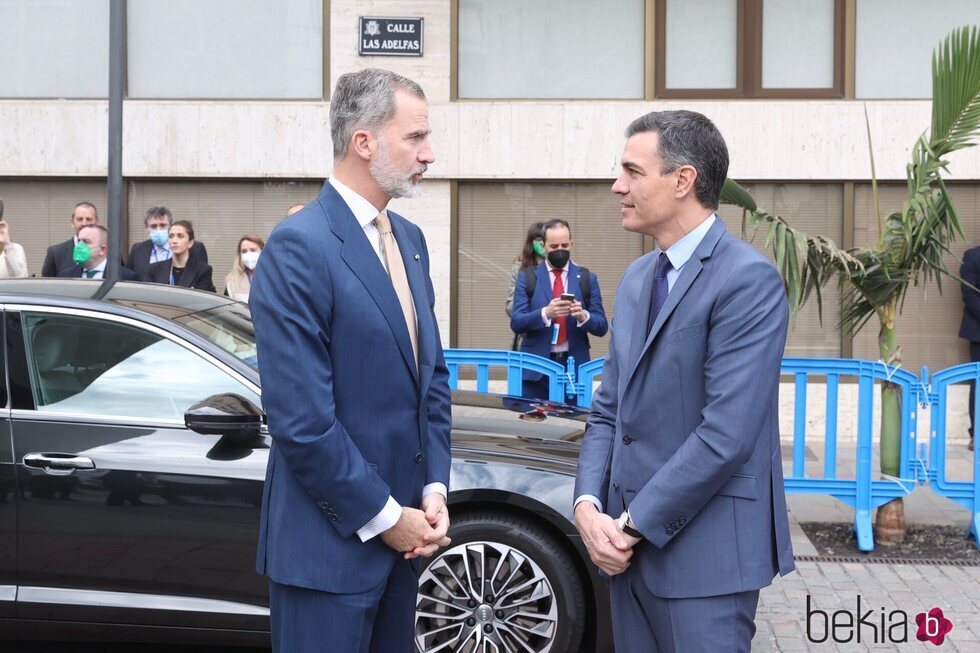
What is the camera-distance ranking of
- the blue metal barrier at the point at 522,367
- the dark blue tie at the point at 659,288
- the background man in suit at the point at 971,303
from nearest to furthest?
the dark blue tie at the point at 659,288, the blue metal barrier at the point at 522,367, the background man in suit at the point at 971,303

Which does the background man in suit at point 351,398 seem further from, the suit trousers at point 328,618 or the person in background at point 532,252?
the person in background at point 532,252

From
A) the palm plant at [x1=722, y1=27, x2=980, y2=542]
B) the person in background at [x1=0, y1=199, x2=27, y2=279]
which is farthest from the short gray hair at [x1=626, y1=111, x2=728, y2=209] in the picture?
the person in background at [x1=0, y1=199, x2=27, y2=279]

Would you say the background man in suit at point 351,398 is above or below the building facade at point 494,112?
below

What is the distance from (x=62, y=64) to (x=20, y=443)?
7.55 m

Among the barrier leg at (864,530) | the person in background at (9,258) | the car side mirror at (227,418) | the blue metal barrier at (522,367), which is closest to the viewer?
the car side mirror at (227,418)

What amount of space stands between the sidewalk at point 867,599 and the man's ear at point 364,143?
3.36 metres

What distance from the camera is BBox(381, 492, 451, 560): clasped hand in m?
2.76

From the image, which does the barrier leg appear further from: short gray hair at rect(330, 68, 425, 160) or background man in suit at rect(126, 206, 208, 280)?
background man in suit at rect(126, 206, 208, 280)

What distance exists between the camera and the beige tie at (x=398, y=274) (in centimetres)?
294

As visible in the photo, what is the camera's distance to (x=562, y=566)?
4.69m

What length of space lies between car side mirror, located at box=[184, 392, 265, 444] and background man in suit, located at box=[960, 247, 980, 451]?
7.56 metres

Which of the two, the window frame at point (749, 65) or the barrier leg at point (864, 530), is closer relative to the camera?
the barrier leg at point (864, 530)

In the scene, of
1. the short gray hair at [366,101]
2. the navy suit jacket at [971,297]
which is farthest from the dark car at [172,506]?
the navy suit jacket at [971,297]

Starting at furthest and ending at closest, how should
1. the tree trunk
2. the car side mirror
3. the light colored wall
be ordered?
the light colored wall, the tree trunk, the car side mirror
